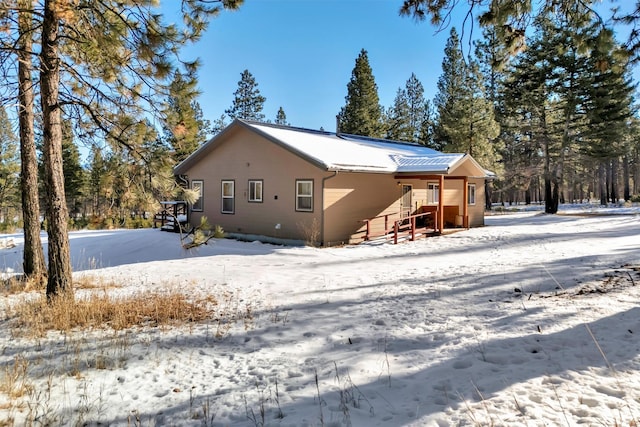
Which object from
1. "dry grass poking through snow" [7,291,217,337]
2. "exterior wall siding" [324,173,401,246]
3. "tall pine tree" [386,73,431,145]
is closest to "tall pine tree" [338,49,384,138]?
"tall pine tree" [386,73,431,145]

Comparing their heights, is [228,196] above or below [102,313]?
above

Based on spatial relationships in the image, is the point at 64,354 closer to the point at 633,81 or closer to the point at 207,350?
the point at 207,350

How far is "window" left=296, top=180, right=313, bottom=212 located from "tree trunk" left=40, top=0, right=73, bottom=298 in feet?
28.5

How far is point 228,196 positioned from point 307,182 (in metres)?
4.30

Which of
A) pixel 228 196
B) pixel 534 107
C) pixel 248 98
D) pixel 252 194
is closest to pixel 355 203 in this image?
pixel 252 194

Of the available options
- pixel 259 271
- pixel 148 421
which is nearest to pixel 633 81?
pixel 259 271

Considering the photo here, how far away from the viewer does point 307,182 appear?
14.1 meters

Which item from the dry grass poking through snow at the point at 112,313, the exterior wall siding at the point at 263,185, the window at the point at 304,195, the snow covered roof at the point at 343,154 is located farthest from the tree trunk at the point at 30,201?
the window at the point at 304,195

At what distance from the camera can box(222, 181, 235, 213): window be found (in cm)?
1659

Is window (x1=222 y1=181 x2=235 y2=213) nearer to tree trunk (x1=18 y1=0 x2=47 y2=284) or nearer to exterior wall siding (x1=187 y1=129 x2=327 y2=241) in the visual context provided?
exterior wall siding (x1=187 y1=129 x2=327 y2=241)

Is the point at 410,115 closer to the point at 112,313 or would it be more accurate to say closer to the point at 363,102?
the point at 363,102

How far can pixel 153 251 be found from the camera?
13.9m

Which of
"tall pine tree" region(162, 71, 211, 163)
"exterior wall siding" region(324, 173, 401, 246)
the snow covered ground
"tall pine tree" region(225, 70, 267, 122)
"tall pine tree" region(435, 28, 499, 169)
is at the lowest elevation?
the snow covered ground

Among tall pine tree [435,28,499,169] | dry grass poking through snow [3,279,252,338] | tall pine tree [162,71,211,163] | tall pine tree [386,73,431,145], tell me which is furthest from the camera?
tall pine tree [386,73,431,145]
